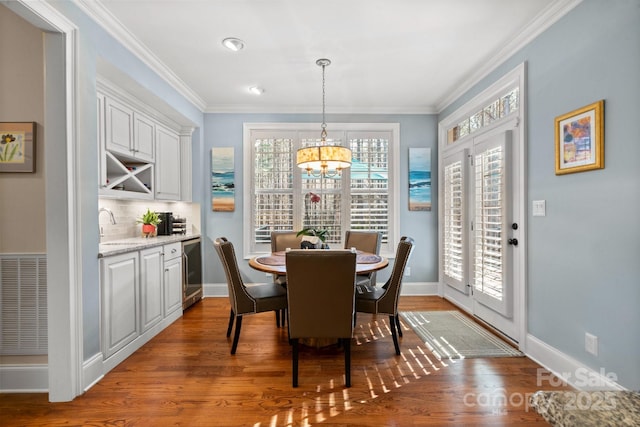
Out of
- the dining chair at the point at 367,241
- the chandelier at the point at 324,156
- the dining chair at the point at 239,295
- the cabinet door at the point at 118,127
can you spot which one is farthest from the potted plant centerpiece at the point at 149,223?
the dining chair at the point at 367,241

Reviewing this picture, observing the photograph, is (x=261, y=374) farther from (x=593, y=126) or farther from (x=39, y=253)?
(x=593, y=126)

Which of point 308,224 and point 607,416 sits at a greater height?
point 308,224

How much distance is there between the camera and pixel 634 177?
5.61 ft

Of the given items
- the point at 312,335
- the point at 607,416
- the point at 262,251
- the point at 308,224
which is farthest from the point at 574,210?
the point at 262,251

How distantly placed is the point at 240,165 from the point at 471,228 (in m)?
3.13

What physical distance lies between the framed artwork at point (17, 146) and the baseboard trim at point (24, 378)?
1355mm

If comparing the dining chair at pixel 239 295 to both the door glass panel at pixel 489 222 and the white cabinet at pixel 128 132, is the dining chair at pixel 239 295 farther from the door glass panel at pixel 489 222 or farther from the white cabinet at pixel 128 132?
the door glass panel at pixel 489 222

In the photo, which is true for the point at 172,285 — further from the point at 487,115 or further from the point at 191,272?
the point at 487,115

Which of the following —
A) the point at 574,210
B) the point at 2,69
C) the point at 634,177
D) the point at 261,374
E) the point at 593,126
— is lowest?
the point at 261,374

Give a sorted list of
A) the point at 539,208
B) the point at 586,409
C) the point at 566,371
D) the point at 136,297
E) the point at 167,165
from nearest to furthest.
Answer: the point at 586,409, the point at 566,371, the point at 539,208, the point at 136,297, the point at 167,165

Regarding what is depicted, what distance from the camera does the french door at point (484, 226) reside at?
280 cm

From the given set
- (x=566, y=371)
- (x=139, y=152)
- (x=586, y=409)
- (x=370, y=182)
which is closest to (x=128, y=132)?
(x=139, y=152)

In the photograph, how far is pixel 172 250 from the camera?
133 inches

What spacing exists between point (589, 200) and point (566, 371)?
1224 mm
